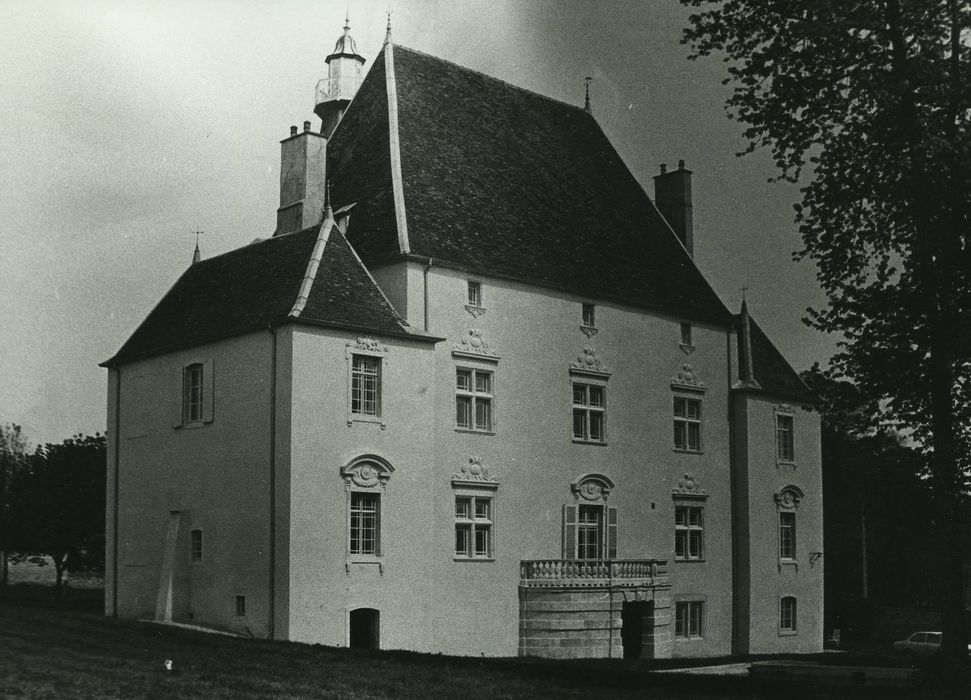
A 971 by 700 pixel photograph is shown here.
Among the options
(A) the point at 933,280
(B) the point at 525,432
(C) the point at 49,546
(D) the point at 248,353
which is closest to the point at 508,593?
(B) the point at 525,432

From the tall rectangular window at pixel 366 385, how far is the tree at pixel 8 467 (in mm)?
21062

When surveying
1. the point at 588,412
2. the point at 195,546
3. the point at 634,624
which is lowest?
the point at 634,624

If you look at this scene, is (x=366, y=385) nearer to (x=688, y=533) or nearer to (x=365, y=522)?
(x=365, y=522)

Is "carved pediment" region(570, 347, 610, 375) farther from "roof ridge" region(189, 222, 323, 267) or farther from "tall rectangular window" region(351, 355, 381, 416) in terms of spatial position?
"roof ridge" region(189, 222, 323, 267)

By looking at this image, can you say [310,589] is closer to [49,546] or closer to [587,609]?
[587,609]

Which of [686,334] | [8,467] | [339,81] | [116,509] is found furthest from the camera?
[8,467]

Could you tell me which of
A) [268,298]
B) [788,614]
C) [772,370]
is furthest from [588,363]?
[788,614]

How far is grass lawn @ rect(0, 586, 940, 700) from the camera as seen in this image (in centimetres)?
1441

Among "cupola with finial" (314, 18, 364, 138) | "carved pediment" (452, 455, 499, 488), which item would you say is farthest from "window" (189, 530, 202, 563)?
"cupola with finial" (314, 18, 364, 138)

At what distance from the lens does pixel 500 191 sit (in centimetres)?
3438

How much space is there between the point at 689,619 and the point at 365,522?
12.4m

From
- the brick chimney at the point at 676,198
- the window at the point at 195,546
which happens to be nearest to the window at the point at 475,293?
the window at the point at 195,546

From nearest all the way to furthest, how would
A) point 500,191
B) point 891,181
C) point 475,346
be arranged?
point 891,181 → point 475,346 → point 500,191

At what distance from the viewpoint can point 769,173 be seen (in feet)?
129
